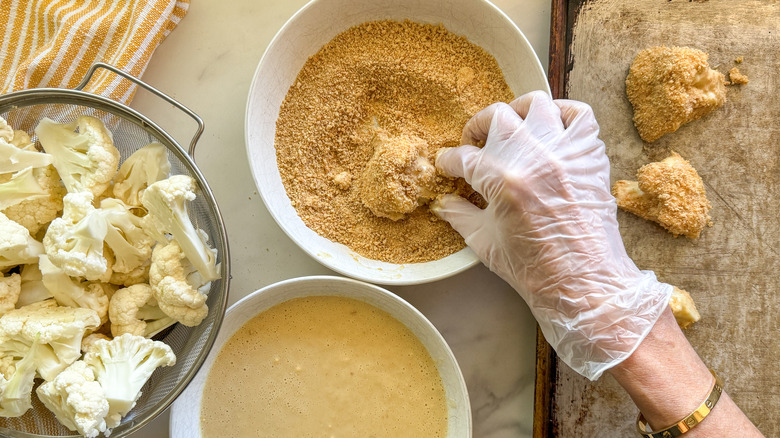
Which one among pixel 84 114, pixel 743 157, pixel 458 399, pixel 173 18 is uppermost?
pixel 173 18

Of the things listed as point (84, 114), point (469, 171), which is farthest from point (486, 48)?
point (84, 114)

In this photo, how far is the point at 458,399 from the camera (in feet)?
4.41

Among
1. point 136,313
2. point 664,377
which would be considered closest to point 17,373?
point 136,313

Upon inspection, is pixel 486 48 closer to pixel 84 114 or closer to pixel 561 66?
pixel 561 66

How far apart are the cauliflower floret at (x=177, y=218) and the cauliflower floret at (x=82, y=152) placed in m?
0.11

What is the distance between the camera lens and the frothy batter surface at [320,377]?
133cm

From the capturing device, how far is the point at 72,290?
3.84 ft

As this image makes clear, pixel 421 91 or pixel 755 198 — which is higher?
pixel 421 91

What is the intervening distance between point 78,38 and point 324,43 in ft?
2.01

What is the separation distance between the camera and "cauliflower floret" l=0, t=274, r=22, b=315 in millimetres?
1156

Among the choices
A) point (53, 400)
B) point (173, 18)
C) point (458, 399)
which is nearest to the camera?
point (53, 400)

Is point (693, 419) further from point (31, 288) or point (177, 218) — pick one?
point (31, 288)

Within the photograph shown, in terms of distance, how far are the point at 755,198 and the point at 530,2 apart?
769 mm

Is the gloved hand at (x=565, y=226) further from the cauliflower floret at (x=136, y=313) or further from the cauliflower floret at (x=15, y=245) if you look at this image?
Result: the cauliflower floret at (x=15, y=245)
